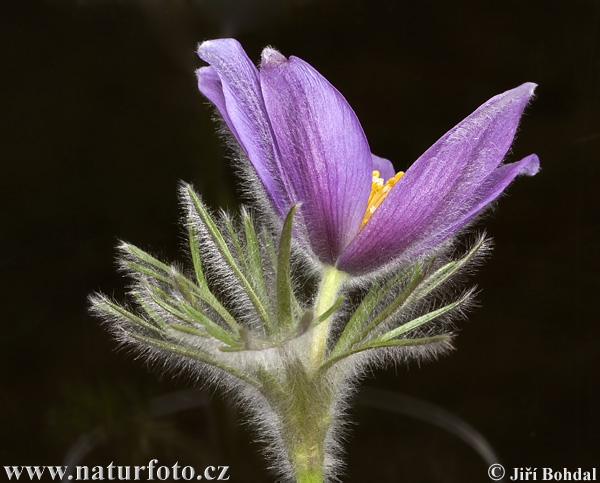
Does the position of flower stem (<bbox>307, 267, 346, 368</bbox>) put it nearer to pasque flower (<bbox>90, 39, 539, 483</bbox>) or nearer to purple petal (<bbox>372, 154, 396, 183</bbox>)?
pasque flower (<bbox>90, 39, 539, 483</bbox>)

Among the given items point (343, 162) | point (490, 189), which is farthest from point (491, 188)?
point (343, 162)

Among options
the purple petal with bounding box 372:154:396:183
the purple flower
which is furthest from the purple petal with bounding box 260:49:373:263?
the purple petal with bounding box 372:154:396:183

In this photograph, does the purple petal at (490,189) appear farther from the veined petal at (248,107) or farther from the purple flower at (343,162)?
the veined petal at (248,107)

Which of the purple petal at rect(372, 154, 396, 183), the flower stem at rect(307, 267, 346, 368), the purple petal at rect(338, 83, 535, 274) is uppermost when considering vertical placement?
the purple petal at rect(372, 154, 396, 183)

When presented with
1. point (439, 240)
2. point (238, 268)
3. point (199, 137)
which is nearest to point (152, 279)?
point (238, 268)

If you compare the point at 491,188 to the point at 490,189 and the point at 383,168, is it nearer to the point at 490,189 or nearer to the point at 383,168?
the point at 490,189
